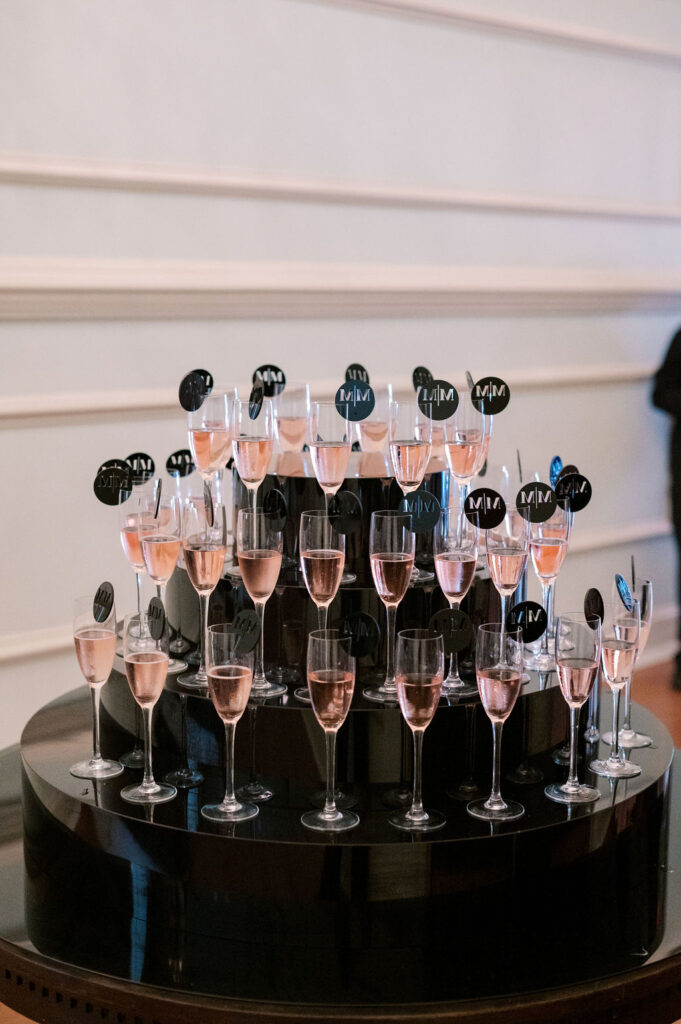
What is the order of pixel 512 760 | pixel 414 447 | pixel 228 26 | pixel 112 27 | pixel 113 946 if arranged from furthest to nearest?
pixel 228 26
pixel 112 27
pixel 414 447
pixel 512 760
pixel 113 946

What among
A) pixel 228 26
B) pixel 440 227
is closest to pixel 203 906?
pixel 228 26

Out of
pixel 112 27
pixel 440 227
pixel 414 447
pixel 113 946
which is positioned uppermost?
pixel 112 27

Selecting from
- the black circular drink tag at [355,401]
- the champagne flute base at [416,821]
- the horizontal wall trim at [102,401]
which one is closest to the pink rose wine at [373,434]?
the black circular drink tag at [355,401]

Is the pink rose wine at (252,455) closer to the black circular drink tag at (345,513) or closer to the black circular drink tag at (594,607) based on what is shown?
the black circular drink tag at (345,513)

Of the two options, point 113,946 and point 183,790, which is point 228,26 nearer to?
point 183,790

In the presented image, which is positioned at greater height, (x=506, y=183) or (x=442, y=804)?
(x=506, y=183)

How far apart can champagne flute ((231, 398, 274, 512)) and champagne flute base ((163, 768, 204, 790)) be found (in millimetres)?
466

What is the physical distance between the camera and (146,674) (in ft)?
5.35

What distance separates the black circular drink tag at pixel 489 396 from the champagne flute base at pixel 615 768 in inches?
27.0

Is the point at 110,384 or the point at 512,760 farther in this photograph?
the point at 110,384

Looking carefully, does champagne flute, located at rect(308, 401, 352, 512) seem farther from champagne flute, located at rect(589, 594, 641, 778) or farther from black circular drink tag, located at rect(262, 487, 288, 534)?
champagne flute, located at rect(589, 594, 641, 778)

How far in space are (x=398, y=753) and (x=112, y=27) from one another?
2.54 m

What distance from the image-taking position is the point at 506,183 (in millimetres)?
4551

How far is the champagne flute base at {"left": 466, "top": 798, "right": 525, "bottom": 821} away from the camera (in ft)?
5.29
